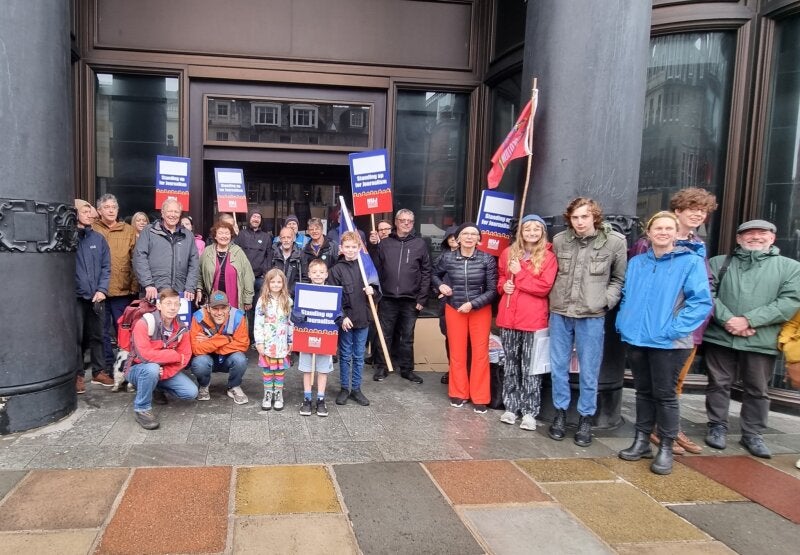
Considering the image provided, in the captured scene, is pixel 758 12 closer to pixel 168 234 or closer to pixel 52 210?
pixel 168 234

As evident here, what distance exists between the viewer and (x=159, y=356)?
463 centimetres

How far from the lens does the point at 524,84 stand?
521 centimetres

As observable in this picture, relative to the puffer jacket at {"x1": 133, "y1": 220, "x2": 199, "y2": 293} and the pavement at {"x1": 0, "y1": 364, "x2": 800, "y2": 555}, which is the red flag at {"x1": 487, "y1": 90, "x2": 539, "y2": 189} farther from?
the puffer jacket at {"x1": 133, "y1": 220, "x2": 199, "y2": 293}

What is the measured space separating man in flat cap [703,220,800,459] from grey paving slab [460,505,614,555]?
83.7 inches

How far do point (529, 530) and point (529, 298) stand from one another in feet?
6.99

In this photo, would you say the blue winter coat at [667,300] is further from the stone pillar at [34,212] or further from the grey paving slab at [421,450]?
the stone pillar at [34,212]

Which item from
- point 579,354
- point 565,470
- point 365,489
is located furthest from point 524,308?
point 365,489

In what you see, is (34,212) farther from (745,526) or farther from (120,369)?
(745,526)

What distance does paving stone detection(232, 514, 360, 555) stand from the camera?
2848mm

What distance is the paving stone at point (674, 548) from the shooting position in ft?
9.75

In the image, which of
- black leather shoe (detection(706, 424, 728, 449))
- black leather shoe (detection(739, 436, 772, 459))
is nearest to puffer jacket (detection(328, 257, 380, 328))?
black leather shoe (detection(706, 424, 728, 449))

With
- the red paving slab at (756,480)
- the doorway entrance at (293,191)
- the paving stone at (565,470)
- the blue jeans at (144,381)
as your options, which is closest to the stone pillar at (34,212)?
the blue jeans at (144,381)

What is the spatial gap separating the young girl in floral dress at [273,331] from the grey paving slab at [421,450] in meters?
1.27

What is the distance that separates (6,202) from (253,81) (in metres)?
4.13
